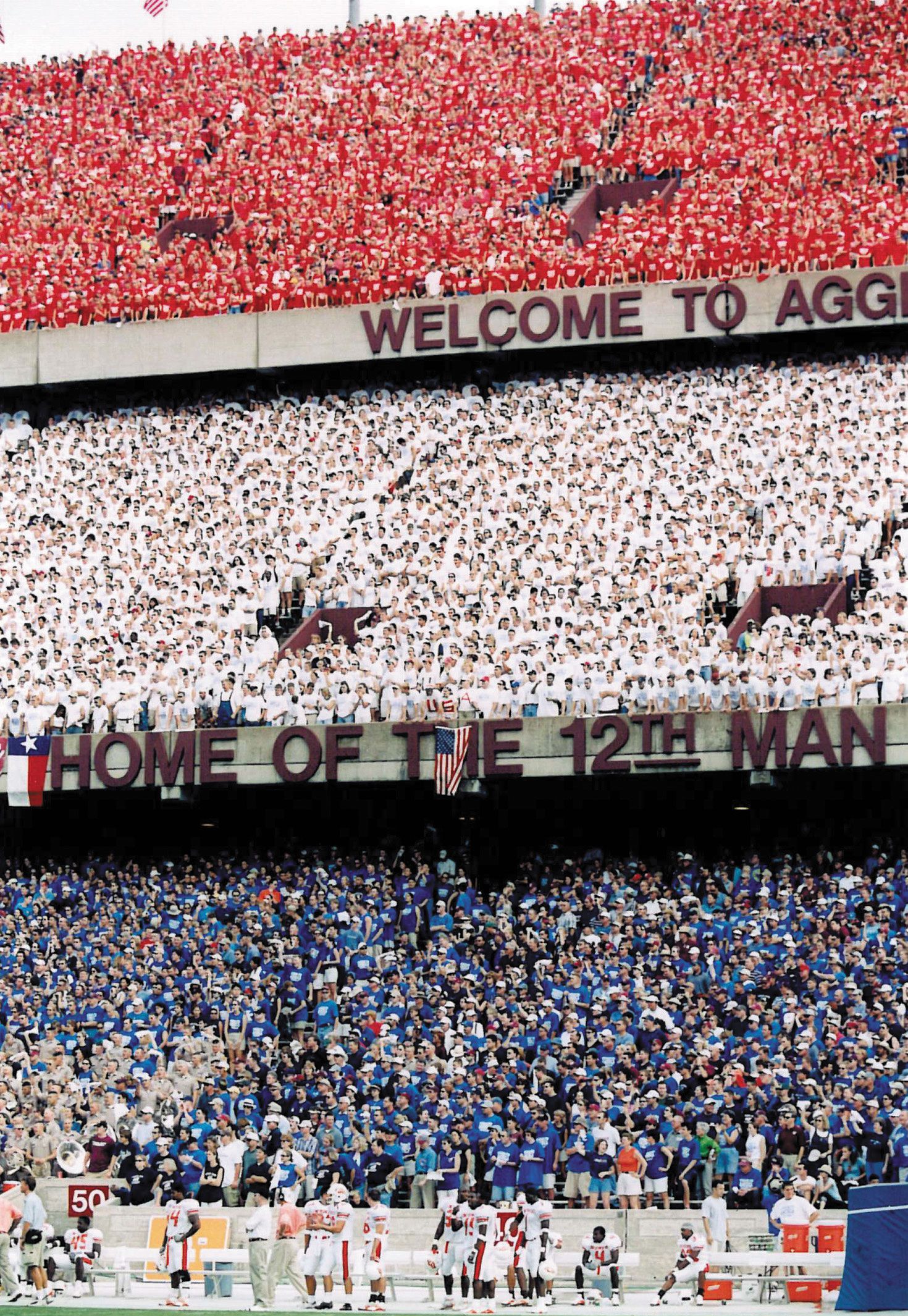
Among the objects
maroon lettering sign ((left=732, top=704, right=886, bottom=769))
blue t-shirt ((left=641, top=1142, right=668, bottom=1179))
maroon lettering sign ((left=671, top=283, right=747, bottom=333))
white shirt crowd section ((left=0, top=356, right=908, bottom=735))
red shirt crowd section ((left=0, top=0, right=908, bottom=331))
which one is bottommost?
blue t-shirt ((left=641, top=1142, right=668, bottom=1179))

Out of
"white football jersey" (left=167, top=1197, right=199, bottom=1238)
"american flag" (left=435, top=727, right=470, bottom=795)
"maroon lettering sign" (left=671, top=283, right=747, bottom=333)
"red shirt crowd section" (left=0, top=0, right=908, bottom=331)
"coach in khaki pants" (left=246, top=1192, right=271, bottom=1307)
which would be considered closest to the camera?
"coach in khaki pants" (left=246, top=1192, right=271, bottom=1307)

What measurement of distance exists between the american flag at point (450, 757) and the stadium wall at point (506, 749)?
10.3 inches

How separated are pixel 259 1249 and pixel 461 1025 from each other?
615 cm

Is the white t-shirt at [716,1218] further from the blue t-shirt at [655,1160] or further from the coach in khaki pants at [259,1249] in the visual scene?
the coach in khaki pants at [259,1249]

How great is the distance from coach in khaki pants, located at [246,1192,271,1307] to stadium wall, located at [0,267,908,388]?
21583 mm

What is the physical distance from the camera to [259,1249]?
23.5 metres

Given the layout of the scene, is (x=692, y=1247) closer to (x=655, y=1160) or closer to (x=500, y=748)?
(x=655, y=1160)

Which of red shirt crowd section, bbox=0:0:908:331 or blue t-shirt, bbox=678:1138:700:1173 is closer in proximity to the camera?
blue t-shirt, bbox=678:1138:700:1173

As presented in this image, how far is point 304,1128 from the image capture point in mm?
27078

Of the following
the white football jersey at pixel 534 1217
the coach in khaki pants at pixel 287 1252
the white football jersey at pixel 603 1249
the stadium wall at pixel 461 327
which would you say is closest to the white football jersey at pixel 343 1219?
the coach in khaki pants at pixel 287 1252

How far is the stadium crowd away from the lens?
25812mm

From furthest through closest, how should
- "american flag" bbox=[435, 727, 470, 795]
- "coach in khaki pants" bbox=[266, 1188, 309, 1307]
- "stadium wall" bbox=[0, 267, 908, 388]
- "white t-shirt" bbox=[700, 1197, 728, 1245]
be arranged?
"stadium wall" bbox=[0, 267, 908, 388] → "american flag" bbox=[435, 727, 470, 795] → "white t-shirt" bbox=[700, 1197, 728, 1245] → "coach in khaki pants" bbox=[266, 1188, 309, 1307]

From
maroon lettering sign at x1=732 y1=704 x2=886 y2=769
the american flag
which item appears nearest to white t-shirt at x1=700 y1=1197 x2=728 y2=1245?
maroon lettering sign at x1=732 y1=704 x2=886 y2=769

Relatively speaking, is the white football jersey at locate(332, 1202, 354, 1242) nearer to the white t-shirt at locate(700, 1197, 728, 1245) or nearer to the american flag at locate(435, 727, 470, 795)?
the white t-shirt at locate(700, 1197, 728, 1245)
